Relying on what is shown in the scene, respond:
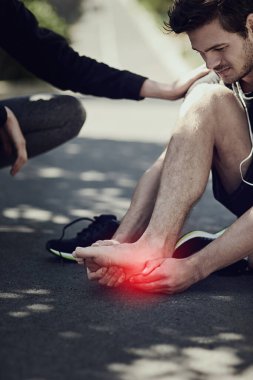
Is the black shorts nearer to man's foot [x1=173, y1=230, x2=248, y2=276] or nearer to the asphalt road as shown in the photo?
man's foot [x1=173, y1=230, x2=248, y2=276]

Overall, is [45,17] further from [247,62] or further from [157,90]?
[247,62]

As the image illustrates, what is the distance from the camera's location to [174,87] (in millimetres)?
5246

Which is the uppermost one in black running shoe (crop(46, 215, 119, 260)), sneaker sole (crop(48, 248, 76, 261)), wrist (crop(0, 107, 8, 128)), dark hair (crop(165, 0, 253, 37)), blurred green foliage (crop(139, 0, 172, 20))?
dark hair (crop(165, 0, 253, 37))

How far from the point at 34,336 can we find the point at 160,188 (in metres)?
1.06

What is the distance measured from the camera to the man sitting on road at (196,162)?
4309 mm

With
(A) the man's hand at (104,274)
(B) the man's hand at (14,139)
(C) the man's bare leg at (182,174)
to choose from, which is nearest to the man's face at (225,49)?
(C) the man's bare leg at (182,174)

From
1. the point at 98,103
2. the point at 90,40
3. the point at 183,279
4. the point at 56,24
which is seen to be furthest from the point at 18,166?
the point at 90,40

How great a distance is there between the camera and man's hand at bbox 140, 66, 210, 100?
5113mm

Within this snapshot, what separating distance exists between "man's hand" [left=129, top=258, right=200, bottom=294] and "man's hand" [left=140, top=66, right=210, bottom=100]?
1.24 meters

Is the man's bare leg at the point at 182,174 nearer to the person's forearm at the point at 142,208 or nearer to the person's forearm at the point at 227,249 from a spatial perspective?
the person's forearm at the point at 227,249

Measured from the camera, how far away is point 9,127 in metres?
5.19

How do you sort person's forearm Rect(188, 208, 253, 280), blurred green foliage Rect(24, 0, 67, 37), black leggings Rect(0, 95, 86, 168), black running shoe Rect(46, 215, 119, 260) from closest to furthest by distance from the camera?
person's forearm Rect(188, 208, 253, 280) < black running shoe Rect(46, 215, 119, 260) < black leggings Rect(0, 95, 86, 168) < blurred green foliage Rect(24, 0, 67, 37)

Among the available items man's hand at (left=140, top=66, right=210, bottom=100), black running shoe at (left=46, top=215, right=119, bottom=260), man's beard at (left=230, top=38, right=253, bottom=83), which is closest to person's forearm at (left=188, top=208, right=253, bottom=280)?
man's beard at (left=230, top=38, right=253, bottom=83)

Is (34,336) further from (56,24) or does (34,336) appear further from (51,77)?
(56,24)
